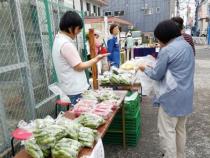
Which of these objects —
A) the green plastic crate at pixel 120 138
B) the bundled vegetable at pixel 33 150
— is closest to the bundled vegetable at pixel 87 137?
the bundled vegetable at pixel 33 150

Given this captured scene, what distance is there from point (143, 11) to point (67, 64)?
1197 inches

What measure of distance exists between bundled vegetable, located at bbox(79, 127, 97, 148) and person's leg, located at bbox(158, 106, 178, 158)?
1132mm

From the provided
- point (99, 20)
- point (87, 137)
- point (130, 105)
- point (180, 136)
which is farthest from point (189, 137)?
point (99, 20)

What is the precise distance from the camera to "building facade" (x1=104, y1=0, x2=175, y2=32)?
3053 cm

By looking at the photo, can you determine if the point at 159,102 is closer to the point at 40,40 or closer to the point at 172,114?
the point at 172,114

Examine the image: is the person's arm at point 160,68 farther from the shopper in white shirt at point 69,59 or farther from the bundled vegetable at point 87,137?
the bundled vegetable at point 87,137

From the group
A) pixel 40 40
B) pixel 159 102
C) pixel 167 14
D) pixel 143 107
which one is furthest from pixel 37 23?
pixel 167 14

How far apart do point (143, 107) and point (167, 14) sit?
2737cm

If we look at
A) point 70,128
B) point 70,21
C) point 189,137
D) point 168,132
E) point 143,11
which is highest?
point 143,11

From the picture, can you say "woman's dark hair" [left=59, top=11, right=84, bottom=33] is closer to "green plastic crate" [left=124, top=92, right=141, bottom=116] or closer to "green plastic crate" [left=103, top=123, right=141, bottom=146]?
"green plastic crate" [left=124, top=92, right=141, bottom=116]

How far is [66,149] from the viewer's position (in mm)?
1745

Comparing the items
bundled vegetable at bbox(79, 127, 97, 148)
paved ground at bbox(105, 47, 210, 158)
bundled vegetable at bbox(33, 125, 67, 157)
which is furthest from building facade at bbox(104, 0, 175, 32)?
bundled vegetable at bbox(33, 125, 67, 157)

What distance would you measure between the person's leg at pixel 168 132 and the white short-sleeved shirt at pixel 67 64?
1.05m

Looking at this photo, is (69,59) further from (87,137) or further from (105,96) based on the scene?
(87,137)
